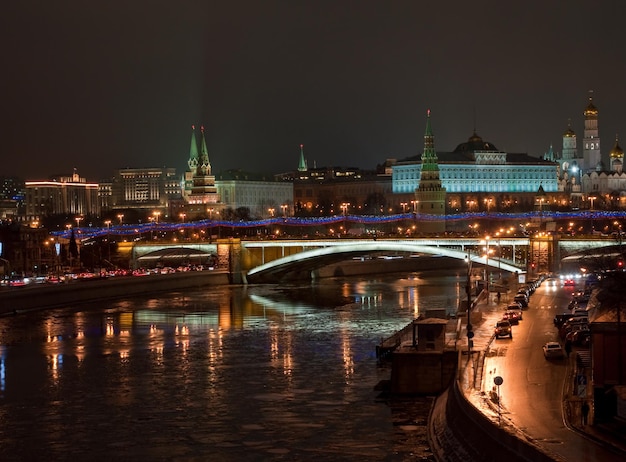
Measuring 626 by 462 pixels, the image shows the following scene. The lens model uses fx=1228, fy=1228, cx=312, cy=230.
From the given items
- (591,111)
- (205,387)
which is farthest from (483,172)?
(205,387)

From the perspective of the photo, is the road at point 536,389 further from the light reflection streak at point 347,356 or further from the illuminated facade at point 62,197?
the illuminated facade at point 62,197

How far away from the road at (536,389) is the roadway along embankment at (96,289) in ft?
73.6

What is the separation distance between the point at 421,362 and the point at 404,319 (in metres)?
17.2

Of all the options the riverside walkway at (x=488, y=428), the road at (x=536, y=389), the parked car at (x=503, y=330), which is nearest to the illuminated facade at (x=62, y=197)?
the parked car at (x=503, y=330)

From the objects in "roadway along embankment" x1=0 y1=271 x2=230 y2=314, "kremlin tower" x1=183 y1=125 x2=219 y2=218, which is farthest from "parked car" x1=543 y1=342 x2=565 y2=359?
"kremlin tower" x1=183 y1=125 x2=219 y2=218

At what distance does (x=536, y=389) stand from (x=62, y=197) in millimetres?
170689

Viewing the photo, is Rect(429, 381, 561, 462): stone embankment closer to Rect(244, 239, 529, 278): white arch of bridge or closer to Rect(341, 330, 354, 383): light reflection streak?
Rect(341, 330, 354, 383): light reflection streak

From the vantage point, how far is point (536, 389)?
69.6ft

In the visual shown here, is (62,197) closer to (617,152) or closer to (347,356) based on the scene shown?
(617,152)

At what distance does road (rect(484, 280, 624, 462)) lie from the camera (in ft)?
55.3

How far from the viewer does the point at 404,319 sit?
4250 cm

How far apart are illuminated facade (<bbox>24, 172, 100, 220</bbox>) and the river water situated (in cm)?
13382

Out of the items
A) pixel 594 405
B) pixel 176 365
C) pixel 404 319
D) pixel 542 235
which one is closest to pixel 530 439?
pixel 594 405

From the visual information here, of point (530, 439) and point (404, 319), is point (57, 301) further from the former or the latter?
point (530, 439)
